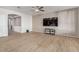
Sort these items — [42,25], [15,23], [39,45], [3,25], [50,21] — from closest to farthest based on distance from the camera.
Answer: [39,45] → [3,25] → [50,21] → [42,25] → [15,23]

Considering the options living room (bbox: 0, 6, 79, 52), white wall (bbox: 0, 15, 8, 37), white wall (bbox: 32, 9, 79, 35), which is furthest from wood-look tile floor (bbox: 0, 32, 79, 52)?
white wall (bbox: 0, 15, 8, 37)

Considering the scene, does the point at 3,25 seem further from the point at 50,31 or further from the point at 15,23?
the point at 50,31

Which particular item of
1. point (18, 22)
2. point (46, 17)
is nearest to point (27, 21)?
point (18, 22)

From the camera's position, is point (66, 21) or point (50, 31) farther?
point (50, 31)

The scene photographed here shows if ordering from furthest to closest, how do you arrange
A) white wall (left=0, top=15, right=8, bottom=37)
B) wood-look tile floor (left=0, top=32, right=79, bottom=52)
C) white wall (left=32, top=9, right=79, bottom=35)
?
white wall (left=0, top=15, right=8, bottom=37) < white wall (left=32, top=9, right=79, bottom=35) < wood-look tile floor (left=0, top=32, right=79, bottom=52)

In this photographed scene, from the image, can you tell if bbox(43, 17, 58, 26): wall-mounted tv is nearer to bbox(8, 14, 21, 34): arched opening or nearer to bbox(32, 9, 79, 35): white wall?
bbox(32, 9, 79, 35): white wall

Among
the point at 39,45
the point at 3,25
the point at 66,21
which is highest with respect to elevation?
the point at 66,21

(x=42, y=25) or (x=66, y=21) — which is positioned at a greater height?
(x=66, y=21)

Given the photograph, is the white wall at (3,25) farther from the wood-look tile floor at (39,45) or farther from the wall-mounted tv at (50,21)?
the wall-mounted tv at (50,21)

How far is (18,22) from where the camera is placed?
9.45 meters

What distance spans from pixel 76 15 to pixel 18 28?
20.2ft

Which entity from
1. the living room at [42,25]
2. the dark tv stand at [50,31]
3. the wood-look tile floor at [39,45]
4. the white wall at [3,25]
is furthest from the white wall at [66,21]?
the white wall at [3,25]

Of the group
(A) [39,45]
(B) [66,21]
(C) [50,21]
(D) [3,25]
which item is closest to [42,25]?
(C) [50,21]

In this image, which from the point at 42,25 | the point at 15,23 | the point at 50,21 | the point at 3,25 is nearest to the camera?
the point at 3,25
